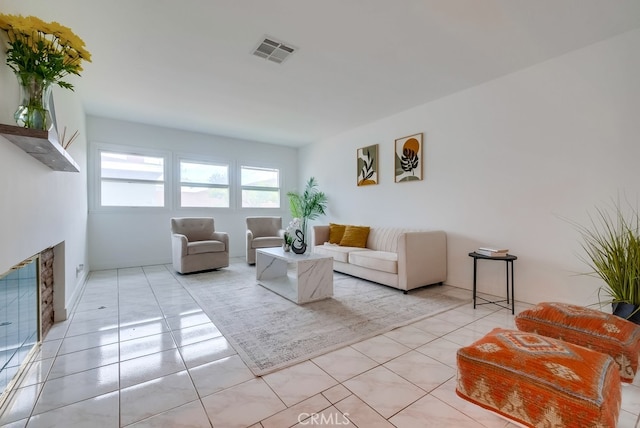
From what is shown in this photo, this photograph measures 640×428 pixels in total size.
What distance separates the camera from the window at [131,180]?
486 cm

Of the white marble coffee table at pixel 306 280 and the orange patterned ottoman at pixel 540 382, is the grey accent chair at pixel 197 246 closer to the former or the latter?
the white marble coffee table at pixel 306 280

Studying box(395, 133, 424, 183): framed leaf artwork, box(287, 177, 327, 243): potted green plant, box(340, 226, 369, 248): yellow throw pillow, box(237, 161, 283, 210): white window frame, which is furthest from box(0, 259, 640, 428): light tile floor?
box(237, 161, 283, 210): white window frame

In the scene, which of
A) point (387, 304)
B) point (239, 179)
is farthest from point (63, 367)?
point (239, 179)

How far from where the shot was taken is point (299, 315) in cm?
271

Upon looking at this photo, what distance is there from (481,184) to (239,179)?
4.68m

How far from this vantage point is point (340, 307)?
293 cm

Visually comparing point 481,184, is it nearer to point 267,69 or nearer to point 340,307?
point 340,307

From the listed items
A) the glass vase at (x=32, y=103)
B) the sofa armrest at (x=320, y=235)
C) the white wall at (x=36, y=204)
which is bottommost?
the sofa armrest at (x=320, y=235)

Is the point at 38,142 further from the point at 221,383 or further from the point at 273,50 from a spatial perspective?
the point at 273,50

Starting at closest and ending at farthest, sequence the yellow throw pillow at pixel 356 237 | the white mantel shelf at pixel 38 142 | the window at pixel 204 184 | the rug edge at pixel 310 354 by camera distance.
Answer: the white mantel shelf at pixel 38 142 < the rug edge at pixel 310 354 < the yellow throw pillow at pixel 356 237 < the window at pixel 204 184

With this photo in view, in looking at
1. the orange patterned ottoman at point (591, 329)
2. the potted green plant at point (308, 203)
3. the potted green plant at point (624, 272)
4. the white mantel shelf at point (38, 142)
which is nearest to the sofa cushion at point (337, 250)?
the potted green plant at point (308, 203)

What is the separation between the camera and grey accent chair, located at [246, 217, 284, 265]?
16.6 feet

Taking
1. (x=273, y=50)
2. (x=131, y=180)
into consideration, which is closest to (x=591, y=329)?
(x=273, y=50)

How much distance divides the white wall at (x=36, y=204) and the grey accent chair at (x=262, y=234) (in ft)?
7.86
